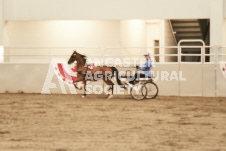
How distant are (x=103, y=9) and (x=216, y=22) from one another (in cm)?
437

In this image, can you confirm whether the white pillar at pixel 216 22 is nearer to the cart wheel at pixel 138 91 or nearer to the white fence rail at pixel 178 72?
the white fence rail at pixel 178 72

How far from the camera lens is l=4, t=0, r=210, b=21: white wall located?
63.2 feet

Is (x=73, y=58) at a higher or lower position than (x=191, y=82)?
higher

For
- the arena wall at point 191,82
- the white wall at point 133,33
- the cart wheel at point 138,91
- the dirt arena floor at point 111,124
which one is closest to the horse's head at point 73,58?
the dirt arena floor at point 111,124

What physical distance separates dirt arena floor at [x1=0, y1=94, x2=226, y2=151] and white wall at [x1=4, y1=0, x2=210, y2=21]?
4206mm

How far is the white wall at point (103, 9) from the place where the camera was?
1927cm

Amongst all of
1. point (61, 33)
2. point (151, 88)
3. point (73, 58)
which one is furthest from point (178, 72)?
point (61, 33)

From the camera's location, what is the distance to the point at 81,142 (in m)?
8.52

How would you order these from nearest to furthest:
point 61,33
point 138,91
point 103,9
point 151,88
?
point 138,91 < point 151,88 < point 103,9 < point 61,33

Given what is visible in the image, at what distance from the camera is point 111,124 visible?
1069 centimetres

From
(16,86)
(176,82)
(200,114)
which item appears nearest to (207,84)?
(176,82)

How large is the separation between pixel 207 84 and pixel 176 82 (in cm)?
105

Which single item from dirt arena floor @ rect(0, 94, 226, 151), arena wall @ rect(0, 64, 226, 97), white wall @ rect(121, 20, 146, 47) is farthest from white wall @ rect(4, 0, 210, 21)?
dirt arena floor @ rect(0, 94, 226, 151)

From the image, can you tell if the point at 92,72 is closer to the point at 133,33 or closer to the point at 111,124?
the point at 111,124
